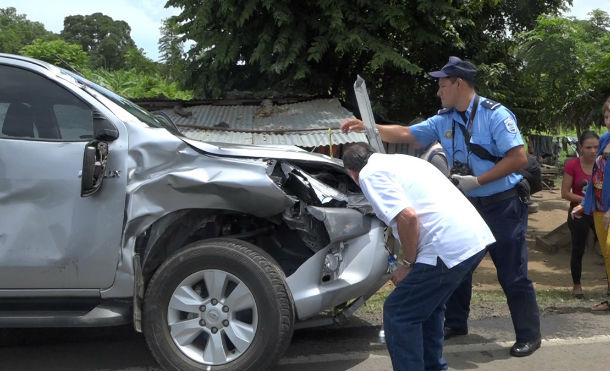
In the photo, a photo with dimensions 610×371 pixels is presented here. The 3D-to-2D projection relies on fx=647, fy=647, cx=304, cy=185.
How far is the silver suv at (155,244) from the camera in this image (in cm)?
380

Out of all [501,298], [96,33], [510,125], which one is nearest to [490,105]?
[510,125]

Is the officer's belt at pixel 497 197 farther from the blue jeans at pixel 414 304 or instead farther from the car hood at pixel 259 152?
the blue jeans at pixel 414 304

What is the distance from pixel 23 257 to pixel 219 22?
621 cm

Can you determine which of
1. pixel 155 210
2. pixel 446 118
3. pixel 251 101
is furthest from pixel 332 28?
pixel 155 210

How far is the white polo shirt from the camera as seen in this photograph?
323cm

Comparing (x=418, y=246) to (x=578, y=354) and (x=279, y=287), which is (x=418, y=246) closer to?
(x=279, y=287)

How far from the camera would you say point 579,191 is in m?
6.75

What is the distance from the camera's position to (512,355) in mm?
4414

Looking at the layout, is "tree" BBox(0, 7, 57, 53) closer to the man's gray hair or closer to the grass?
the grass

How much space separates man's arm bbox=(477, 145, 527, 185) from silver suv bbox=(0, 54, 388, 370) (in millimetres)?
868

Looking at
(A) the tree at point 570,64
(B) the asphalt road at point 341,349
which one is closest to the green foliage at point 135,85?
(A) the tree at point 570,64

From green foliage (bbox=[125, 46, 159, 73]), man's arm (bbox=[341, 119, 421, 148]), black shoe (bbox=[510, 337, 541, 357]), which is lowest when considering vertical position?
black shoe (bbox=[510, 337, 541, 357])

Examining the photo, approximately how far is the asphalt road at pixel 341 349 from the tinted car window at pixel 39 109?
59.8 inches

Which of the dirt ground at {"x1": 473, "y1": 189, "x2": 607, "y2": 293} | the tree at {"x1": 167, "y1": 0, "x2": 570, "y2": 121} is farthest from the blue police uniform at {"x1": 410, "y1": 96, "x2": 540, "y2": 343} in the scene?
the tree at {"x1": 167, "y1": 0, "x2": 570, "y2": 121}
